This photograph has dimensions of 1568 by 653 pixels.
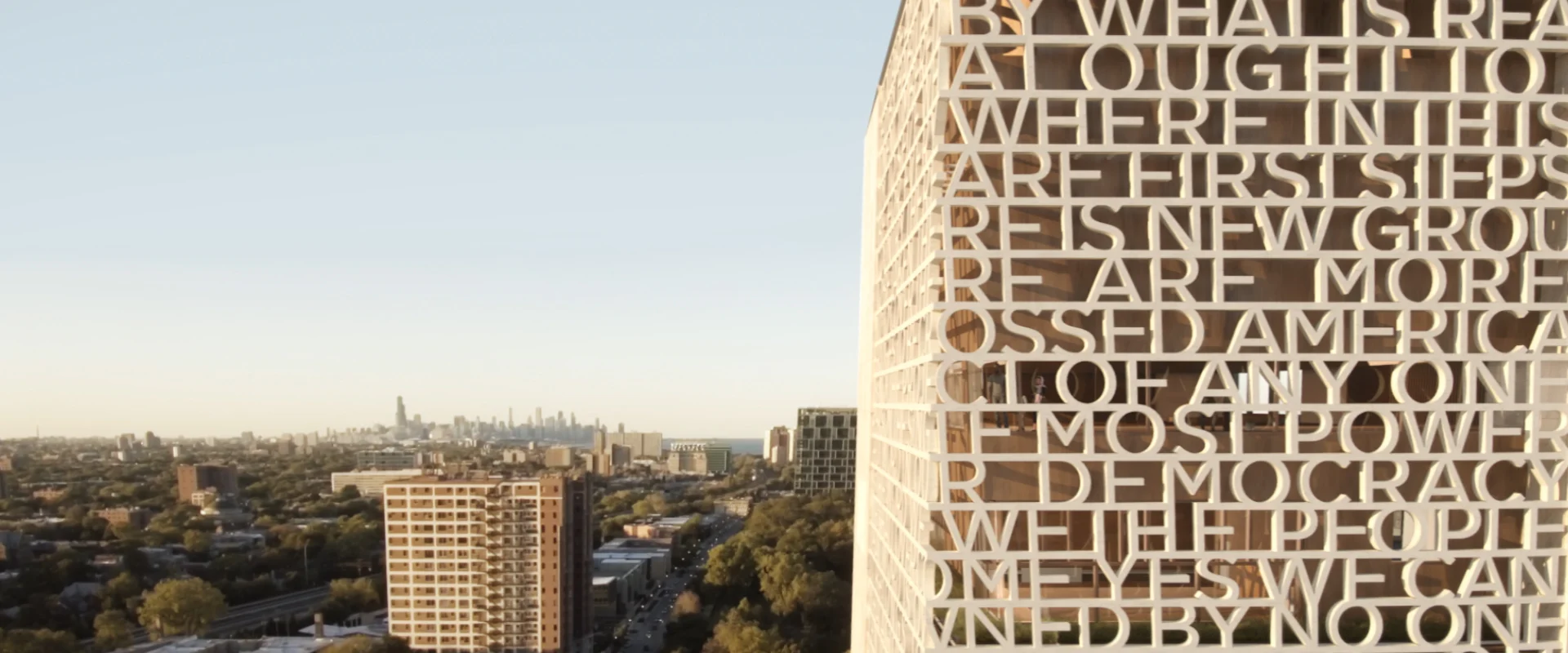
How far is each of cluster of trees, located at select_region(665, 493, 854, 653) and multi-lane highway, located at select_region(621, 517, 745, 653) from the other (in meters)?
2.56

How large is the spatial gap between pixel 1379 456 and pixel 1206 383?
79.4 inches

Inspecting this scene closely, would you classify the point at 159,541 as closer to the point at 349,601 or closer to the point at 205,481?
the point at 349,601

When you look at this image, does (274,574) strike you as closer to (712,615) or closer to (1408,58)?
(712,615)

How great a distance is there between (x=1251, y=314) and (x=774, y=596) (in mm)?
30590

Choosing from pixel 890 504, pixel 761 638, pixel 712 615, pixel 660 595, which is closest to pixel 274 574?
pixel 660 595

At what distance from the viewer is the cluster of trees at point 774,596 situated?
34750mm

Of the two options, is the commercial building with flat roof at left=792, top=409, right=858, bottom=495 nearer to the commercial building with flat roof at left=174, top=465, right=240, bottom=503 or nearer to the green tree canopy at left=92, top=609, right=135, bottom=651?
the green tree canopy at left=92, top=609, right=135, bottom=651

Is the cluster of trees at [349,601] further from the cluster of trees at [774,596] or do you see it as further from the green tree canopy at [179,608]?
the cluster of trees at [774,596]

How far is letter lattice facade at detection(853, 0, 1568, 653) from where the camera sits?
36.3 ft

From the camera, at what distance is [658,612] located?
52.4 metres

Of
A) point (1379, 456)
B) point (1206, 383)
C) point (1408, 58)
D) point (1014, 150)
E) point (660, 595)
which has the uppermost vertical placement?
point (1408, 58)

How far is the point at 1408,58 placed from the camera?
1191 cm

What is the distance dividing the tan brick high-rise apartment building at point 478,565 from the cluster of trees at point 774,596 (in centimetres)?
519

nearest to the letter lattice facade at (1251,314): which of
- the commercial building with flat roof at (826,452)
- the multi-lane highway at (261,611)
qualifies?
the multi-lane highway at (261,611)
